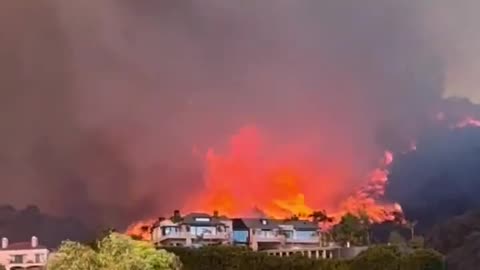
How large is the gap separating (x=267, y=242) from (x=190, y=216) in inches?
249

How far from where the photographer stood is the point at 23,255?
2286 inches

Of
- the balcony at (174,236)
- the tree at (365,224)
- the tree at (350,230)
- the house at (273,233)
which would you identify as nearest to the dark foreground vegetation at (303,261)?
the balcony at (174,236)

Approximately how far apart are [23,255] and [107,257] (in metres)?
30.5

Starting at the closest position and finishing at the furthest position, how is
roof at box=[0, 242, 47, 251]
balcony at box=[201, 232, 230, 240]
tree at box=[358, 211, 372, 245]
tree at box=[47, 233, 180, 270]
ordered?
tree at box=[47, 233, 180, 270] → roof at box=[0, 242, 47, 251] → balcony at box=[201, 232, 230, 240] → tree at box=[358, 211, 372, 245]

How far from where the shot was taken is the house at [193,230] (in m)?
64.4

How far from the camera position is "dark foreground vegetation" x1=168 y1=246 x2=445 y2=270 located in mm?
41625

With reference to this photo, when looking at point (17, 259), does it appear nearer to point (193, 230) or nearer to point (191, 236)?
point (191, 236)

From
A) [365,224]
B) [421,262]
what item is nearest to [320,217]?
[365,224]

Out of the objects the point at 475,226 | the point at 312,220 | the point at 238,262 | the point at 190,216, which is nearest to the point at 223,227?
the point at 190,216

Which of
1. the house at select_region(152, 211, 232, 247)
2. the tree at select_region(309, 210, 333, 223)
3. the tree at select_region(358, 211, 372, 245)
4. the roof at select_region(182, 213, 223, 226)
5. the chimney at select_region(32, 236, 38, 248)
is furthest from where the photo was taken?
the tree at select_region(309, 210, 333, 223)

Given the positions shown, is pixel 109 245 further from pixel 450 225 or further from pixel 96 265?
pixel 450 225

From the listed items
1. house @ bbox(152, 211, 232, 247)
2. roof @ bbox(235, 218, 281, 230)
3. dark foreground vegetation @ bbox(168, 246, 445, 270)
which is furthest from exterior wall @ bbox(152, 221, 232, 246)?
dark foreground vegetation @ bbox(168, 246, 445, 270)

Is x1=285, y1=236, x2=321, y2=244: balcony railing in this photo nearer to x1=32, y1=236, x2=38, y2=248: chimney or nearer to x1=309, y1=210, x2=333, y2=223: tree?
x1=309, y1=210, x2=333, y2=223: tree

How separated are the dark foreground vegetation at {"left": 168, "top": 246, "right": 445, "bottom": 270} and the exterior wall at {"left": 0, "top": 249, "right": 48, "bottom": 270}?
1574cm
